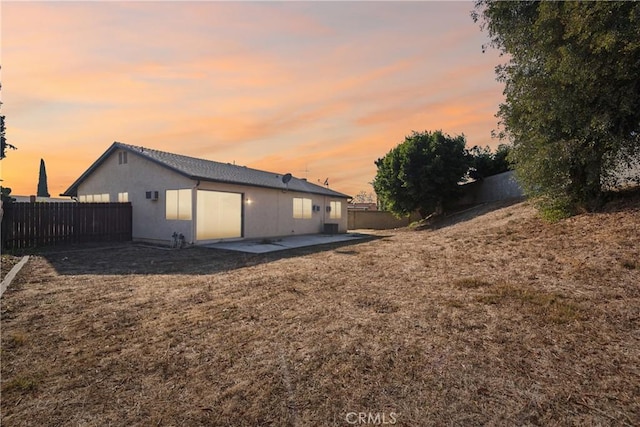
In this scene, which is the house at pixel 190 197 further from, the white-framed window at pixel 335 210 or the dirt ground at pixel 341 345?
the dirt ground at pixel 341 345

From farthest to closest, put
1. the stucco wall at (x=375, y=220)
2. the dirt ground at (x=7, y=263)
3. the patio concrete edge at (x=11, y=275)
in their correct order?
the stucco wall at (x=375, y=220), the dirt ground at (x=7, y=263), the patio concrete edge at (x=11, y=275)

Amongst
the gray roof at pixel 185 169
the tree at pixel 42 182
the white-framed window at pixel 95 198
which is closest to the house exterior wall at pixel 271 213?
the gray roof at pixel 185 169

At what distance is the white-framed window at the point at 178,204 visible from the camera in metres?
12.7

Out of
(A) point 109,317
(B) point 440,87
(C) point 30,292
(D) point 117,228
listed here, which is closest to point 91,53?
(C) point 30,292

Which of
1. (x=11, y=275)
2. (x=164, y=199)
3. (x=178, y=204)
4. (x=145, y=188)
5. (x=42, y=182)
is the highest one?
(x=42, y=182)

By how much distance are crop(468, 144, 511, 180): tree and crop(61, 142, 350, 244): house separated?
40.0 feet

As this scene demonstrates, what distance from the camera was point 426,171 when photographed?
20656mm

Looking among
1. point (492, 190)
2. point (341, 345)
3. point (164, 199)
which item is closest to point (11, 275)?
point (164, 199)

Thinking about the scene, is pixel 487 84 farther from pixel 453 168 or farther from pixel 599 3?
pixel 453 168

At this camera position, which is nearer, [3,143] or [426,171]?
[3,143]

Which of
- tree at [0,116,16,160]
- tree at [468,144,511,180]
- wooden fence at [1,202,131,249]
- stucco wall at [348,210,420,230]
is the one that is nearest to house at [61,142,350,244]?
wooden fence at [1,202,131,249]

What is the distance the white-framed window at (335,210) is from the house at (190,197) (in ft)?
6.21

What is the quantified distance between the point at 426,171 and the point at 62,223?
798 inches

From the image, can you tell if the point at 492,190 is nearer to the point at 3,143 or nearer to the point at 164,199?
the point at 164,199
